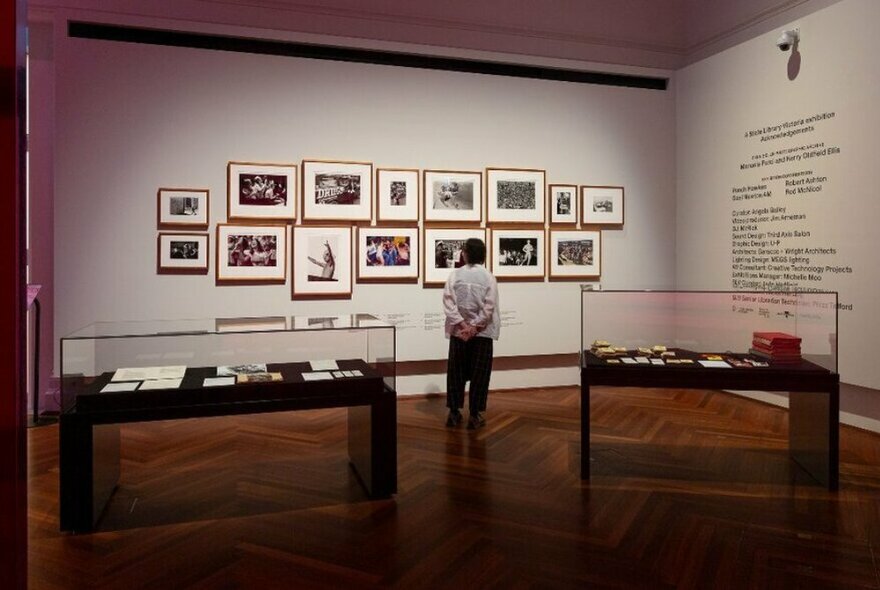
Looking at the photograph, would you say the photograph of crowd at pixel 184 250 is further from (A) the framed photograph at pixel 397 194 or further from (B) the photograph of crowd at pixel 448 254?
(B) the photograph of crowd at pixel 448 254

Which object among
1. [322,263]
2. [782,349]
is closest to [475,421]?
[322,263]

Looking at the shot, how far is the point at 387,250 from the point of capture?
754 cm

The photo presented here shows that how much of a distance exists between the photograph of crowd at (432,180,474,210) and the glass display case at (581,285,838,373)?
9.45 ft

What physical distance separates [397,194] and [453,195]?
2.26 feet

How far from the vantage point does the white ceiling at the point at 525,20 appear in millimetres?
7016

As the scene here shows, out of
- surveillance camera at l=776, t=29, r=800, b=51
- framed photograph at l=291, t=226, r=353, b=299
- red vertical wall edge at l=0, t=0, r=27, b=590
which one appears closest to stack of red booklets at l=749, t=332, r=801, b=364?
surveillance camera at l=776, t=29, r=800, b=51

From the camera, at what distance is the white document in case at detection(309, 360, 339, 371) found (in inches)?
174

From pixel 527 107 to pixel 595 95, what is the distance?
3.28ft

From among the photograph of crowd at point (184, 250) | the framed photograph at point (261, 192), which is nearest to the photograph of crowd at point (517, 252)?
the framed photograph at point (261, 192)

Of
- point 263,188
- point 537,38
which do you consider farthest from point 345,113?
point 537,38

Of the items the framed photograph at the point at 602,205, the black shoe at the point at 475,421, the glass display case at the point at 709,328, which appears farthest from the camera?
the framed photograph at the point at 602,205

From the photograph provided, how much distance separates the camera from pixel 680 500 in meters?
4.34

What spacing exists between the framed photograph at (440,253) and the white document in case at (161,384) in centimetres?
397

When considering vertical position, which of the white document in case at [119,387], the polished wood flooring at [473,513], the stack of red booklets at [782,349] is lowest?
the polished wood flooring at [473,513]
